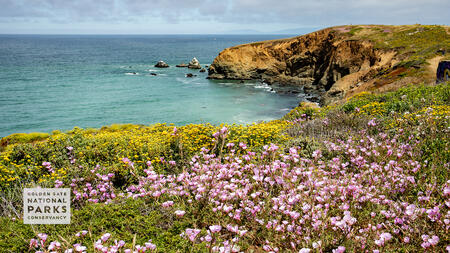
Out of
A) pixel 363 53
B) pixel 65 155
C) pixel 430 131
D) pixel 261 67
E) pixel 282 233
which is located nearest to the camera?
pixel 282 233

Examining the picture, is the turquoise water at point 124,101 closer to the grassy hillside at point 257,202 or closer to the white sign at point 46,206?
the grassy hillside at point 257,202

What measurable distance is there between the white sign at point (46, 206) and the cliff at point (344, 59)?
72.8 ft

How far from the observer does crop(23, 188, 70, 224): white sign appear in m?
4.00

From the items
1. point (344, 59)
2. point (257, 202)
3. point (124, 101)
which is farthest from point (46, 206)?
point (344, 59)

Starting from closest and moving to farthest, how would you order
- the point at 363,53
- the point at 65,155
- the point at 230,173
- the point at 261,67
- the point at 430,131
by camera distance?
the point at 230,173, the point at 430,131, the point at 65,155, the point at 363,53, the point at 261,67

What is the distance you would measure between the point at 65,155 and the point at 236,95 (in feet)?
120

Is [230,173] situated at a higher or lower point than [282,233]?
higher

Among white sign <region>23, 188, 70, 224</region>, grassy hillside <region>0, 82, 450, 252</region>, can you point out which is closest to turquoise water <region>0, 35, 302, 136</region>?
grassy hillside <region>0, 82, 450, 252</region>

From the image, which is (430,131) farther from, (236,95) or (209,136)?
(236,95)

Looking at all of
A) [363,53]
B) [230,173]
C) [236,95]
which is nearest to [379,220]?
[230,173]

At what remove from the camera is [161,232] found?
372cm

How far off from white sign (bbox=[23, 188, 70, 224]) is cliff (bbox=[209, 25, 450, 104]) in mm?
22175

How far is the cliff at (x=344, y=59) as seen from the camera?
26.7 metres

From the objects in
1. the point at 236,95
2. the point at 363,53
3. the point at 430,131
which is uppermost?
the point at 363,53
